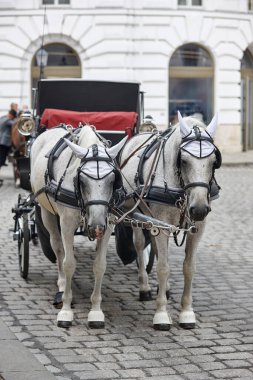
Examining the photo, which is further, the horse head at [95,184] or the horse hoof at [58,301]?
the horse hoof at [58,301]

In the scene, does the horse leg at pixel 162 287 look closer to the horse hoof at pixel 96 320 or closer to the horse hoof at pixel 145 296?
the horse hoof at pixel 96 320

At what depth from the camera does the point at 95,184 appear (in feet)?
20.6

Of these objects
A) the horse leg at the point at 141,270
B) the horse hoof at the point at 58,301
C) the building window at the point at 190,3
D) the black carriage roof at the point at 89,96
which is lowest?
the horse hoof at the point at 58,301

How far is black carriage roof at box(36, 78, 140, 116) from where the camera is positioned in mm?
9930

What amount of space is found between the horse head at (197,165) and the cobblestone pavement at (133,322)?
1004 millimetres

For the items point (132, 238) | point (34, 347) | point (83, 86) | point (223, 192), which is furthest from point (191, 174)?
point (223, 192)

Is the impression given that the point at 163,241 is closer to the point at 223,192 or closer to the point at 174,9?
the point at 223,192

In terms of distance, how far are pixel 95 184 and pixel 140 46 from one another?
2408 cm

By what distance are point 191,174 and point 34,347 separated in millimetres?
1737

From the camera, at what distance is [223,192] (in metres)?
18.2

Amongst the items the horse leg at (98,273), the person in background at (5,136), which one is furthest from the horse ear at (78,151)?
the person in background at (5,136)

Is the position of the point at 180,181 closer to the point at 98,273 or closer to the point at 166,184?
the point at 166,184

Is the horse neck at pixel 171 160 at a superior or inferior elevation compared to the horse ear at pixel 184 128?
inferior

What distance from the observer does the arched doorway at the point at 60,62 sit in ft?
99.6
